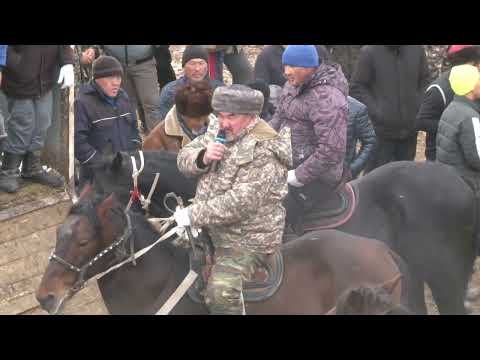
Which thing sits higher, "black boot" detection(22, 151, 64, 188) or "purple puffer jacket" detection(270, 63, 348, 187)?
"purple puffer jacket" detection(270, 63, 348, 187)

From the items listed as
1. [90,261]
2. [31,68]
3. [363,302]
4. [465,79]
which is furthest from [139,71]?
[363,302]

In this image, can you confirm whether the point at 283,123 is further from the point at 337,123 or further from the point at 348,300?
the point at 348,300

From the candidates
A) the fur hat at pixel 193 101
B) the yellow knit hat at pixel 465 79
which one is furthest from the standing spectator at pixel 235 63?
the yellow knit hat at pixel 465 79

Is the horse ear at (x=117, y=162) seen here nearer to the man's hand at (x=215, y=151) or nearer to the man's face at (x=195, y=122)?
the man's hand at (x=215, y=151)

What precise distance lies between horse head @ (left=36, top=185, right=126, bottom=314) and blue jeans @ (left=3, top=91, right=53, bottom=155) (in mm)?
3168

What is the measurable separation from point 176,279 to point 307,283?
904mm

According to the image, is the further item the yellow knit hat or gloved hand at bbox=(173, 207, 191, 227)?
the yellow knit hat

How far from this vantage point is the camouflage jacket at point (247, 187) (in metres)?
4.09

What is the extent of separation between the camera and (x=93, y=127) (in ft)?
20.7

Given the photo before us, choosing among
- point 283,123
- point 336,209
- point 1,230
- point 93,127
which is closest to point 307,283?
point 336,209

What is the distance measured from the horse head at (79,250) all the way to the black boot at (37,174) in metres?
3.55

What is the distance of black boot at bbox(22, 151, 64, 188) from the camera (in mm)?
7594

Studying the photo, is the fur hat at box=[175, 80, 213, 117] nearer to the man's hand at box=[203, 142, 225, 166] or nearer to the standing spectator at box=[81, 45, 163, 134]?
the man's hand at box=[203, 142, 225, 166]

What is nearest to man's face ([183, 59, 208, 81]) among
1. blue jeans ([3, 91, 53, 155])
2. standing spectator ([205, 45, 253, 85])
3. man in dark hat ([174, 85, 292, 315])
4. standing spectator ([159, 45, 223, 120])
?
standing spectator ([159, 45, 223, 120])
